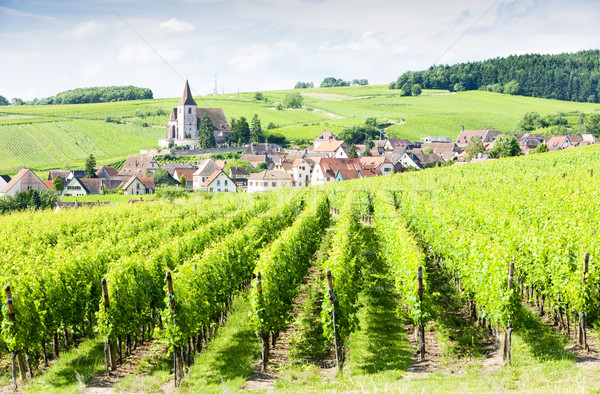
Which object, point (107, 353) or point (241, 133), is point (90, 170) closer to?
point (241, 133)

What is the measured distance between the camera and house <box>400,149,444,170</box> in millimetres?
106781

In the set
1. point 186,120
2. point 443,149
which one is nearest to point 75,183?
point 186,120

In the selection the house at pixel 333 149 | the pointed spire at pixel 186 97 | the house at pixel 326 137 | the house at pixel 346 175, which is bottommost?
the house at pixel 346 175

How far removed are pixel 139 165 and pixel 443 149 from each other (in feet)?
227

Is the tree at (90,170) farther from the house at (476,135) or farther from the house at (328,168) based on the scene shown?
the house at (476,135)

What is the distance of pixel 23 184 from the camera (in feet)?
261

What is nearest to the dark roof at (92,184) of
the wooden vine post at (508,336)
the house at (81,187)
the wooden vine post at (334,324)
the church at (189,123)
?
the house at (81,187)

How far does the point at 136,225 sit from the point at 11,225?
27.6 feet

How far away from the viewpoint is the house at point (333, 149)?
4491 inches

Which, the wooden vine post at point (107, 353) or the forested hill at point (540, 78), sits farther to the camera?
the forested hill at point (540, 78)

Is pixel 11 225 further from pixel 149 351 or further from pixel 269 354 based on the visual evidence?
pixel 269 354

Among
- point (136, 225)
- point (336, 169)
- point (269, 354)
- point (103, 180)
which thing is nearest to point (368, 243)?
point (136, 225)

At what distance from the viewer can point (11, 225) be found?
29453 mm

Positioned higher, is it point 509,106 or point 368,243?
point 509,106
